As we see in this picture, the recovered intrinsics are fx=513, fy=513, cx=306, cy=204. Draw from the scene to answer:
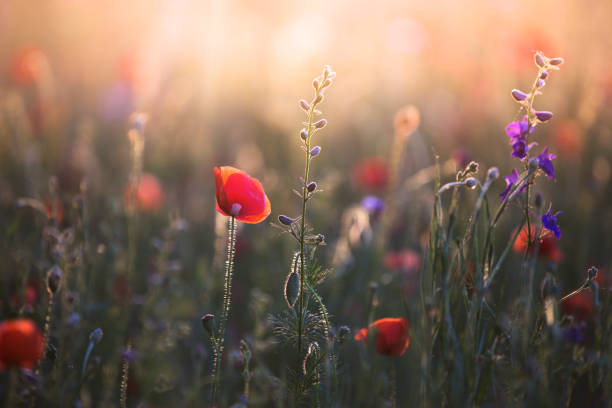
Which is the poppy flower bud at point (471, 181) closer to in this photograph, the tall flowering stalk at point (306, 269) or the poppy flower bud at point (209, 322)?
the tall flowering stalk at point (306, 269)

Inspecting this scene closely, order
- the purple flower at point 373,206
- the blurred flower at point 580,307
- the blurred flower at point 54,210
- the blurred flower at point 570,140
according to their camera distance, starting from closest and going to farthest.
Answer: the blurred flower at point 54,210, the blurred flower at point 580,307, the purple flower at point 373,206, the blurred flower at point 570,140

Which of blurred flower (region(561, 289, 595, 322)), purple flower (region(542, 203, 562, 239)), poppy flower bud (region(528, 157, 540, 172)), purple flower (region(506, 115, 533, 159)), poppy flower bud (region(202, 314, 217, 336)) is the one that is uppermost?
purple flower (region(506, 115, 533, 159))

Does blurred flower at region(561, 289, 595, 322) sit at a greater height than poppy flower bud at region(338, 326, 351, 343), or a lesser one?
lesser

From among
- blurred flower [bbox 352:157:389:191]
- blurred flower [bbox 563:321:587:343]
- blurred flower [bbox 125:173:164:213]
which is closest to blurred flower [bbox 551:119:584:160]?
blurred flower [bbox 352:157:389:191]

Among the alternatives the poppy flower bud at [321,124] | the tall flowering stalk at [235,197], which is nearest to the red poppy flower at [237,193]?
the tall flowering stalk at [235,197]

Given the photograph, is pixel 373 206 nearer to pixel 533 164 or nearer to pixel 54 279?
pixel 533 164

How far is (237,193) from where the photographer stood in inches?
44.3

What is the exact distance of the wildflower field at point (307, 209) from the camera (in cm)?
111

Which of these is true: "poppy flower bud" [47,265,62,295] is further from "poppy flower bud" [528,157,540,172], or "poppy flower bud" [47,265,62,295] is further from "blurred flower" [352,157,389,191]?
"blurred flower" [352,157,389,191]

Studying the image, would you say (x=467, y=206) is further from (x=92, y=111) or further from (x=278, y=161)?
(x=92, y=111)

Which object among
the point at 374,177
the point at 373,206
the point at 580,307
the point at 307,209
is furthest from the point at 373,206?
the point at 580,307

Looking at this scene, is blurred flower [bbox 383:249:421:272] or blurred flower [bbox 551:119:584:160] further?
blurred flower [bbox 551:119:584:160]

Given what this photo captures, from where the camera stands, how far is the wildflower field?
43.6 inches

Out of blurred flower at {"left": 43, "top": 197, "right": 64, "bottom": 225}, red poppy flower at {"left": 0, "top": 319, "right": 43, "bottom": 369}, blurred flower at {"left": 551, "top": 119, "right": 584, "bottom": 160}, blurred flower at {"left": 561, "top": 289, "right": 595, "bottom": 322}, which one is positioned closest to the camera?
red poppy flower at {"left": 0, "top": 319, "right": 43, "bottom": 369}
